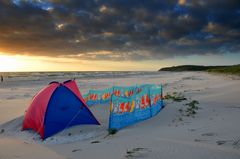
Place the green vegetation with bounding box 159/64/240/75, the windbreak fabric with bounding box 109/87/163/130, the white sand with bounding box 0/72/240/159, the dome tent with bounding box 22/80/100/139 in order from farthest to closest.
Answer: the green vegetation with bounding box 159/64/240/75 < the dome tent with bounding box 22/80/100/139 < the windbreak fabric with bounding box 109/87/163/130 < the white sand with bounding box 0/72/240/159

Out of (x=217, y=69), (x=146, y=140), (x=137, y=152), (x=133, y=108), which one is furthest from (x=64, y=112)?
(x=217, y=69)

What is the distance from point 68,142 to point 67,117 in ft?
4.64

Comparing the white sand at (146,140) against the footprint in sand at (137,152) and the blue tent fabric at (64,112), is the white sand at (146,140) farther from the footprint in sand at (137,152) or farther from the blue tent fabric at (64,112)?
the blue tent fabric at (64,112)

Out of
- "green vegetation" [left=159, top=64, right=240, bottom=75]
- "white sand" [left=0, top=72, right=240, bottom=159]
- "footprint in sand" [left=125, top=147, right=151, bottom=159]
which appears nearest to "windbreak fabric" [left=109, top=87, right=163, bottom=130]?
"white sand" [left=0, top=72, right=240, bottom=159]

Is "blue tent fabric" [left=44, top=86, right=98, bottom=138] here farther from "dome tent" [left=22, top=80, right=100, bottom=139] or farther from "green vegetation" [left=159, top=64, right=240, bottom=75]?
"green vegetation" [left=159, top=64, right=240, bottom=75]

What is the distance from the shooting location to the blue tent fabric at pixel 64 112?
8.83m

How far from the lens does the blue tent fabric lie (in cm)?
883

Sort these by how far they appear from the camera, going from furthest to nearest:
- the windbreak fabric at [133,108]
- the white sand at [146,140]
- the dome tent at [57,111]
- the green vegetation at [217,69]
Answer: the green vegetation at [217,69] → the dome tent at [57,111] → the windbreak fabric at [133,108] → the white sand at [146,140]

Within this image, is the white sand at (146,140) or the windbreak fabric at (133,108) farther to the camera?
the windbreak fabric at (133,108)

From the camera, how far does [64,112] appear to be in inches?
361

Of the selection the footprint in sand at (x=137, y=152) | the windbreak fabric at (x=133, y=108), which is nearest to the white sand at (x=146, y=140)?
the footprint in sand at (x=137, y=152)

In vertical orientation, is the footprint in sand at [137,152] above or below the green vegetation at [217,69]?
below

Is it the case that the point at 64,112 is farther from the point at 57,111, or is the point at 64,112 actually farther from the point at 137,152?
the point at 137,152

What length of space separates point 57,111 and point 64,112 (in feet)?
0.82
